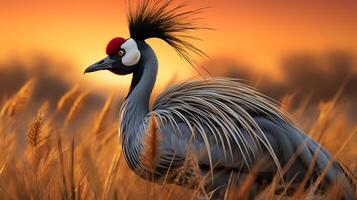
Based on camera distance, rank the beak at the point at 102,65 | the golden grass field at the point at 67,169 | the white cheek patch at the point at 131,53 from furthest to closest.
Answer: the beak at the point at 102,65 < the white cheek patch at the point at 131,53 < the golden grass field at the point at 67,169

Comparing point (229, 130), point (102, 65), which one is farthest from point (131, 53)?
point (229, 130)

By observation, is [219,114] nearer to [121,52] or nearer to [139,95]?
[139,95]

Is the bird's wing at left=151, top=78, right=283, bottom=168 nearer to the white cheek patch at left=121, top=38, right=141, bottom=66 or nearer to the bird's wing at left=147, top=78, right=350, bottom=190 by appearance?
the bird's wing at left=147, top=78, right=350, bottom=190

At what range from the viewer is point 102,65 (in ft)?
12.4

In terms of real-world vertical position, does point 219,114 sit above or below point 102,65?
below

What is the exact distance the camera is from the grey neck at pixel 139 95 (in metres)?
3.41

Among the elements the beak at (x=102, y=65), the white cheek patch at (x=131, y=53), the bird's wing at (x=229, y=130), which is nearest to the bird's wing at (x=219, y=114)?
the bird's wing at (x=229, y=130)

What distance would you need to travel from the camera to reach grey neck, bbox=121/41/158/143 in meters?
3.41

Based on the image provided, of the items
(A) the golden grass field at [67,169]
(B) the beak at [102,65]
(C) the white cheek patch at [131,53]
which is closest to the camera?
(A) the golden grass field at [67,169]

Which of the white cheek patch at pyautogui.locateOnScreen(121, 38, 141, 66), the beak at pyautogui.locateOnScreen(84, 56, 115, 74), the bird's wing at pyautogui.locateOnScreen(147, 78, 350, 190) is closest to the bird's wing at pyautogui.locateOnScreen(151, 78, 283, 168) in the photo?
the bird's wing at pyautogui.locateOnScreen(147, 78, 350, 190)

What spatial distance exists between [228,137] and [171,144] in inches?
12.9

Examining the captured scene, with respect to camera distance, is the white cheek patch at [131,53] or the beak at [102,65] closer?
the white cheek patch at [131,53]

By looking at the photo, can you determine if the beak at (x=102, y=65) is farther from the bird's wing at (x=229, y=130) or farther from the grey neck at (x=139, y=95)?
the bird's wing at (x=229, y=130)

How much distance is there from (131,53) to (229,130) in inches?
32.3
